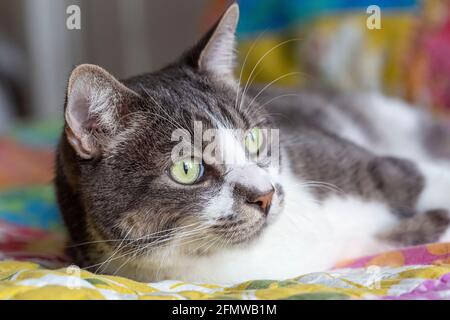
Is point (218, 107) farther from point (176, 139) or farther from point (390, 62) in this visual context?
point (390, 62)

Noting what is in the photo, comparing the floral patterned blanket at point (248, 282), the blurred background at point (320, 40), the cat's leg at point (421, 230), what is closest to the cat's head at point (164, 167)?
the floral patterned blanket at point (248, 282)

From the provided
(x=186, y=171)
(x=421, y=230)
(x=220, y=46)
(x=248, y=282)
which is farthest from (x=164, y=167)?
(x=421, y=230)

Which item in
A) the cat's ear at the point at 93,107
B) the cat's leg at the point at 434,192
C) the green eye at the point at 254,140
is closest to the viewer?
the cat's ear at the point at 93,107

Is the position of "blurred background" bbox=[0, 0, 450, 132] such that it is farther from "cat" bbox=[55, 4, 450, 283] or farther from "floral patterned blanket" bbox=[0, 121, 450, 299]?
"floral patterned blanket" bbox=[0, 121, 450, 299]

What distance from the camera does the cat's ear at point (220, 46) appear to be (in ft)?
4.56

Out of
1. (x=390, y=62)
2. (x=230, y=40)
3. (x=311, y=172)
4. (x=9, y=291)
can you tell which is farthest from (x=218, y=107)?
(x=390, y=62)

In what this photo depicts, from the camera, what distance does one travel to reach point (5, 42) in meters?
5.00

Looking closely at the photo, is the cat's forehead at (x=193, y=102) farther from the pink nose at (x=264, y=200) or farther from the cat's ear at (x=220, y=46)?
the pink nose at (x=264, y=200)

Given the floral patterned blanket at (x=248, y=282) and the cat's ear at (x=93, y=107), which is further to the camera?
the cat's ear at (x=93, y=107)

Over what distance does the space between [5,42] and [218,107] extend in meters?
4.24

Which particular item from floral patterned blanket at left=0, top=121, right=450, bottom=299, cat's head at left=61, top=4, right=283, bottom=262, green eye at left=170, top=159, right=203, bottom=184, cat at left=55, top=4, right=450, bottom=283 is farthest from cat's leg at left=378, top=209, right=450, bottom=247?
green eye at left=170, top=159, right=203, bottom=184

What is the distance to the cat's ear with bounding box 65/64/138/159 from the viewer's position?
1.17 metres

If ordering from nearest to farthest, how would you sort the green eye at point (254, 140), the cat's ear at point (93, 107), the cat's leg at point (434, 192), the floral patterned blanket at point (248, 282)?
the floral patterned blanket at point (248, 282) → the cat's ear at point (93, 107) → the green eye at point (254, 140) → the cat's leg at point (434, 192)

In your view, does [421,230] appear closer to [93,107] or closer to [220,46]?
[220,46]
